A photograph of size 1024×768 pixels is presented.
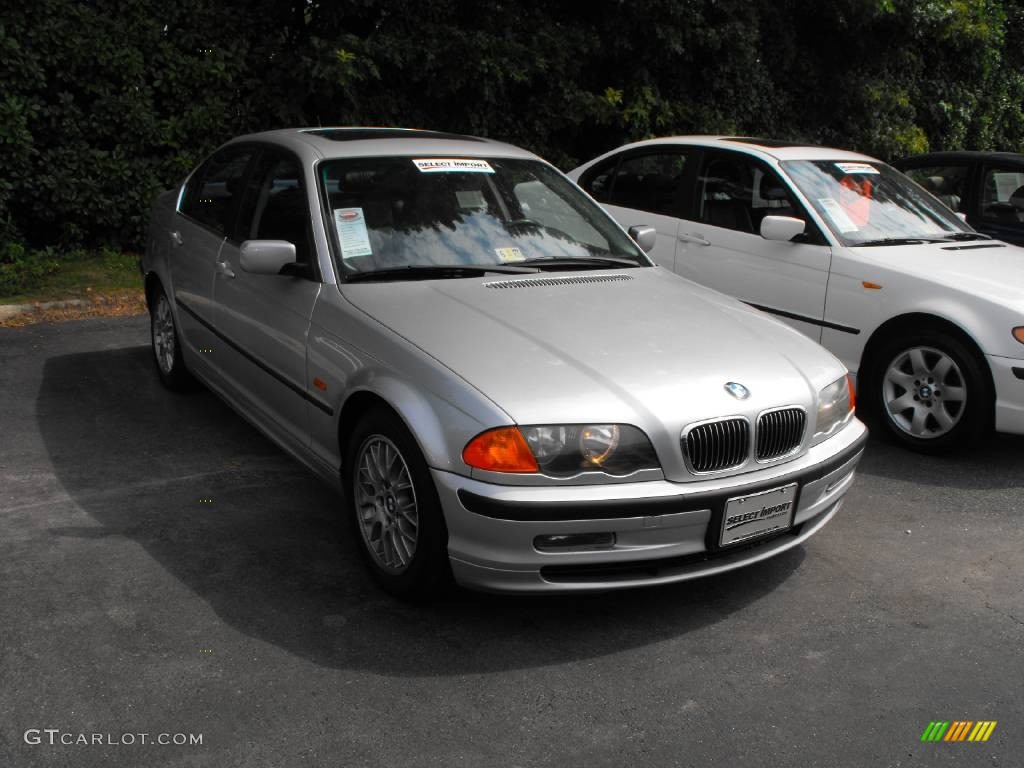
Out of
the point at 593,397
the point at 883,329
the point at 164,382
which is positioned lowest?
the point at 164,382

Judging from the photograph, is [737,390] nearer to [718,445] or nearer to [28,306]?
[718,445]

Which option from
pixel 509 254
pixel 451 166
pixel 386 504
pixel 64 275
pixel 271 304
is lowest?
pixel 64 275

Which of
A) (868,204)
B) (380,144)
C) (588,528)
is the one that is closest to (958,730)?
(588,528)

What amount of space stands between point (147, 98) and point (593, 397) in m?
7.86

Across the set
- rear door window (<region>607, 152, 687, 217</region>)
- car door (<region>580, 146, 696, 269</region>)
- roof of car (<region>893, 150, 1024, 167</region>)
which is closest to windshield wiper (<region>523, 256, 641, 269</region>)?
car door (<region>580, 146, 696, 269</region>)

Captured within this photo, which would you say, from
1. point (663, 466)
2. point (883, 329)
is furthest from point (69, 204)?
point (663, 466)

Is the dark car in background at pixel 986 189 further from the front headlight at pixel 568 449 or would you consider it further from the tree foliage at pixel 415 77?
the front headlight at pixel 568 449

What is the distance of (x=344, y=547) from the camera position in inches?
170

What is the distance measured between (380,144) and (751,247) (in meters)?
2.67

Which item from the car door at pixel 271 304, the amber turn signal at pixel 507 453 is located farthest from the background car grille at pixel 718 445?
the car door at pixel 271 304

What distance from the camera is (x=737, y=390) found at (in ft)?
12.0

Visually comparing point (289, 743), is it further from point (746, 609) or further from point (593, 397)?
point (746, 609)

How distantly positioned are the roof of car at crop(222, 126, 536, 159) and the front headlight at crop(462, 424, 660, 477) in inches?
79.2

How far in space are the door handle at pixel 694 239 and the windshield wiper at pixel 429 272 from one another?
2.60m
